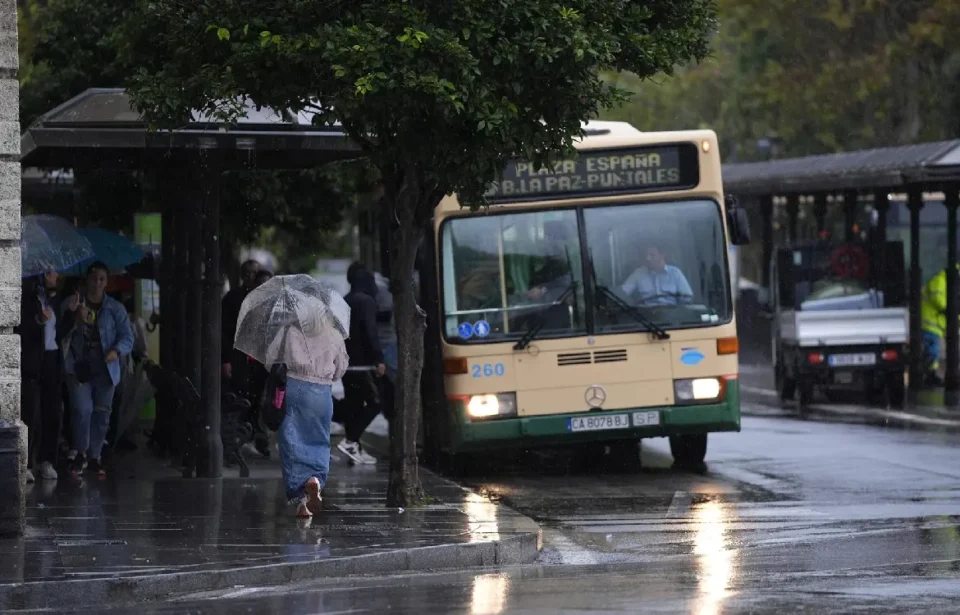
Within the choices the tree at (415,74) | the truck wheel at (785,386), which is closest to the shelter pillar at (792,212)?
the truck wheel at (785,386)

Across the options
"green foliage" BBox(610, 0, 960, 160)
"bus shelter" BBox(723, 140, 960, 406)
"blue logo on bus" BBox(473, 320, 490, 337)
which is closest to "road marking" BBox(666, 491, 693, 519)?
"blue logo on bus" BBox(473, 320, 490, 337)

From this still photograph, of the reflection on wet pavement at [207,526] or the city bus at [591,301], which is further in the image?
the city bus at [591,301]

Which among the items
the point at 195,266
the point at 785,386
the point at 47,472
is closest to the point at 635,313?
the point at 195,266

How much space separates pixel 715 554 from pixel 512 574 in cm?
130

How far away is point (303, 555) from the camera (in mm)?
10195

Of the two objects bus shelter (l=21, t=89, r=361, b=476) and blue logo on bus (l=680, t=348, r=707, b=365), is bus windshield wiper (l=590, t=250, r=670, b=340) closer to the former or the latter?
blue logo on bus (l=680, t=348, r=707, b=365)

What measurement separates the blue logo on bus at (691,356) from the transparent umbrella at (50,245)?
5177 millimetres

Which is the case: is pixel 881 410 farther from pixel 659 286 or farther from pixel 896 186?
pixel 659 286

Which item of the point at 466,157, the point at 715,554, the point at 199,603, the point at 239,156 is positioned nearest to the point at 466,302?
the point at 239,156

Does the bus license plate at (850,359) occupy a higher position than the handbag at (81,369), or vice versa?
the handbag at (81,369)

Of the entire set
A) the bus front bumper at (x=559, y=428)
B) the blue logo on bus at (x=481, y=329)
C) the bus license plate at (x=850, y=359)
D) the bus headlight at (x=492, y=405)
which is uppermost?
the blue logo on bus at (x=481, y=329)

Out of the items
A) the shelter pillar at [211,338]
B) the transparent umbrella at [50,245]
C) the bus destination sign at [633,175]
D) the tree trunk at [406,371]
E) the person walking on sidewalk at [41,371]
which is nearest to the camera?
the tree trunk at [406,371]

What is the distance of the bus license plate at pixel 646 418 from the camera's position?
15781 mm

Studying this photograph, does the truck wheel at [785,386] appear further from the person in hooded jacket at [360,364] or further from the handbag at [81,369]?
the handbag at [81,369]
